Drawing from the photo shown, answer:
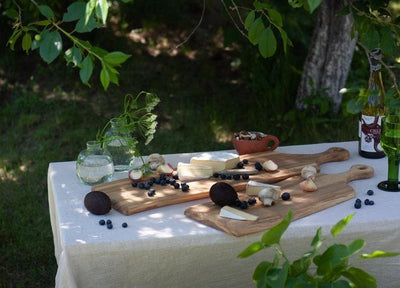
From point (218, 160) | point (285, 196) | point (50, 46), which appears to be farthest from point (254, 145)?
point (50, 46)

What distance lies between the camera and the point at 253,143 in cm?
263

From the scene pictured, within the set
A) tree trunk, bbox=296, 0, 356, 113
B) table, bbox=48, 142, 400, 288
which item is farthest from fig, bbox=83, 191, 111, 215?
tree trunk, bbox=296, 0, 356, 113

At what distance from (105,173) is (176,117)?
8.42 ft

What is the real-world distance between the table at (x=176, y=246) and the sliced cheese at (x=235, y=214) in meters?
0.05

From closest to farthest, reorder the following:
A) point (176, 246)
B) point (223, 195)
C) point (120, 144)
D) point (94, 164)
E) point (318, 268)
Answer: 1. point (318, 268)
2. point (176, 246)
3. point (223, 195)
4. point (94, 164)
5. point (120, 144)

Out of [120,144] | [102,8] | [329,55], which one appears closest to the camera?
[102,8]

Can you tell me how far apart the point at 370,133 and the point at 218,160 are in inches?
24.0

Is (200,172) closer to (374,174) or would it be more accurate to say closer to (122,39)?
(374,174)

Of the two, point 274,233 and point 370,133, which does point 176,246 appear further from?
point 370,133

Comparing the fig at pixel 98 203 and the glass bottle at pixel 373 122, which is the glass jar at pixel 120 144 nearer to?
the fig at pixel 98 203

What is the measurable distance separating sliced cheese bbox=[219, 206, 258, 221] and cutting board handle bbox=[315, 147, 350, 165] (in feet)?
2.09

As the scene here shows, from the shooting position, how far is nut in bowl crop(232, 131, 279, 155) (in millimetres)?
2631

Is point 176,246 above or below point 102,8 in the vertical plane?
below

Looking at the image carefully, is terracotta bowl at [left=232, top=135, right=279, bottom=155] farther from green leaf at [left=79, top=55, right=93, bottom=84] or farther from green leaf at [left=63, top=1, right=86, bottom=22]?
green leaf at [left=63, top=1, right=86, bottom=22]
